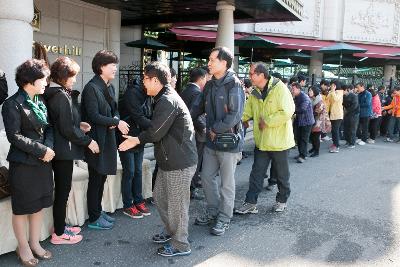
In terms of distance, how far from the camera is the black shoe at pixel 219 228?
4.32 m

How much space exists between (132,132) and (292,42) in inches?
628

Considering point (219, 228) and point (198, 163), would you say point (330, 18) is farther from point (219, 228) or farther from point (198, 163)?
point (219, 228)

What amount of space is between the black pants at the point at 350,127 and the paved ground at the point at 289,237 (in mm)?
4078

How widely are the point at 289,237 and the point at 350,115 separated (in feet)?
22.5

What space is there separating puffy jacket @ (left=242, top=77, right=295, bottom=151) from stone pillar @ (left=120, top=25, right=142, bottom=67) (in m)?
10.2

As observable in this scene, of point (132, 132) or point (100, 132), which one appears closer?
point (100, 132)

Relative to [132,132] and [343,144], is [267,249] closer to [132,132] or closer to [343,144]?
[132,132]

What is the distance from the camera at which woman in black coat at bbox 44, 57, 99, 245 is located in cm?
362

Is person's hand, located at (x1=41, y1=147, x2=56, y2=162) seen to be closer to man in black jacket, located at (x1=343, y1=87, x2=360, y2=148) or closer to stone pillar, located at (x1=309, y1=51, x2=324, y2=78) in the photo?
man in black jacket, located at (x1=343, y1=87, x2=360, y2=148)

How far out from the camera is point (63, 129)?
3.61 meters

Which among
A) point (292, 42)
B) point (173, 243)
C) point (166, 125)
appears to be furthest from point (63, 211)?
point (292, 42)

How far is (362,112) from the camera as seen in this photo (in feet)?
36.1

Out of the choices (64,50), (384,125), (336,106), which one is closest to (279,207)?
(336,106)

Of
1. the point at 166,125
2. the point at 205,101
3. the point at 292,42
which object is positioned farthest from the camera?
the point at 292,42
